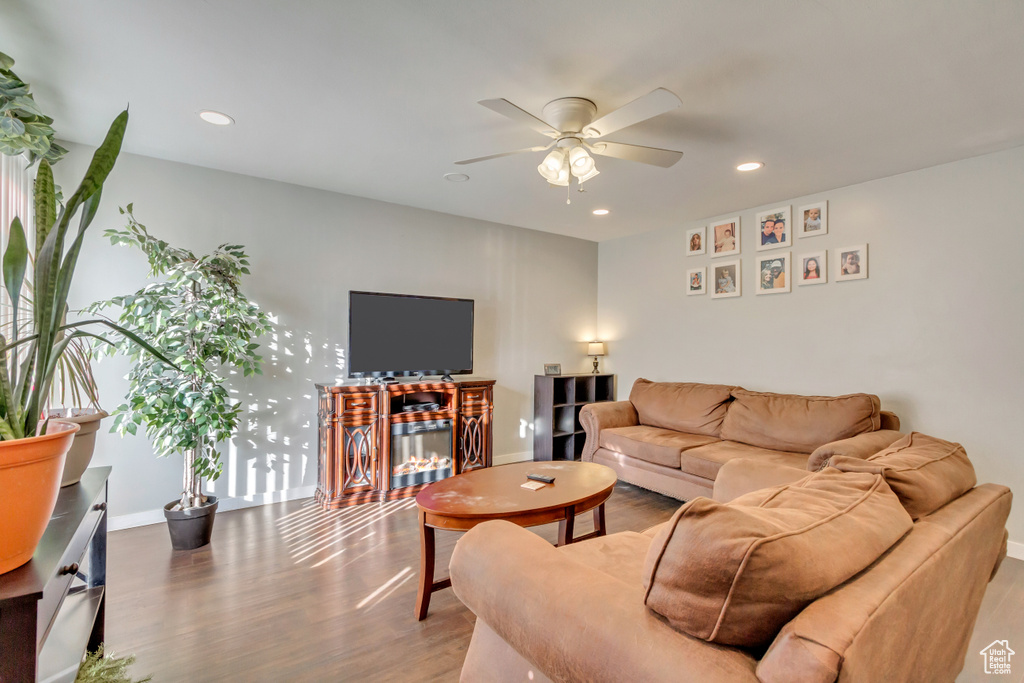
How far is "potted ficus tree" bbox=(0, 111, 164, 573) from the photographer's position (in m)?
0.80

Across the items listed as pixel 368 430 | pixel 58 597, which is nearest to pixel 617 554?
pixel 58 597

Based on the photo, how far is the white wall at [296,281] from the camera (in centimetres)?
307

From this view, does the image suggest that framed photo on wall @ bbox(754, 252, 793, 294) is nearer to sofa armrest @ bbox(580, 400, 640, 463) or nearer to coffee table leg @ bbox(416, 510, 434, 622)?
sofa armrest @ bbox(580, 400, 640, 463)

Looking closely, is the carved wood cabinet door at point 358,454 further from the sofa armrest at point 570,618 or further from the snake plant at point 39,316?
the snake plant at point 39,316

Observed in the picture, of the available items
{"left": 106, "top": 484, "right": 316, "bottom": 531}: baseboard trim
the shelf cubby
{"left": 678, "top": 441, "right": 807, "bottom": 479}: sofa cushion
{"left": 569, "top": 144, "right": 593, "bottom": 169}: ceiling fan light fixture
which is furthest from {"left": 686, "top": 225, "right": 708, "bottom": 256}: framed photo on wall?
{"left": 106, "top": 484, "right": 316, "bottom": 531}: baseboard trim

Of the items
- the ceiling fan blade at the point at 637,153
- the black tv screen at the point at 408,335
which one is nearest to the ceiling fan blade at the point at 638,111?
the ceiling fan blade at the point at 637,153

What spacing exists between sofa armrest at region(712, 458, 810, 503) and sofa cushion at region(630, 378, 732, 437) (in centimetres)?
180

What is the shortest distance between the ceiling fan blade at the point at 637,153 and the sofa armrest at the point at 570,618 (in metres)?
1.87

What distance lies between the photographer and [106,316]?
3.06m

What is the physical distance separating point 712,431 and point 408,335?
8.87 feet

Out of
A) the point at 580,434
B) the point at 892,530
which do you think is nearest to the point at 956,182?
the point at 892,530

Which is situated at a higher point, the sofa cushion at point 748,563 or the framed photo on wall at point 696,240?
the framed photo on wall at point 696,240

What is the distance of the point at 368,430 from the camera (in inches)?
143

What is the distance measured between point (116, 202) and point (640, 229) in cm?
439
